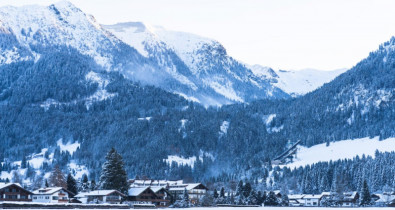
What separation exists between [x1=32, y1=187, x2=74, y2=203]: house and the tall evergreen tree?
11.5 meters

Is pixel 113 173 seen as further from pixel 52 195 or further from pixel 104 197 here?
pixel 52 195

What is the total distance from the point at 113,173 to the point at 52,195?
18610 mm

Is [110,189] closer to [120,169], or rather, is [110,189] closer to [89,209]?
[120,169]

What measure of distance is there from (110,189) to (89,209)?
30659 mm

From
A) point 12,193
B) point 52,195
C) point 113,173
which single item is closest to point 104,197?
point 113,173

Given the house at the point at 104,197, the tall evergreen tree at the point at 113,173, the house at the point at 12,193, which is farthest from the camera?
the tall evergreen tree at the point at 113,173

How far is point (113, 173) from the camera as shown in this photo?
193 meters

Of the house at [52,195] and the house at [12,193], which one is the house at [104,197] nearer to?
the house at [52,195]

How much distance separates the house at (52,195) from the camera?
188 meters

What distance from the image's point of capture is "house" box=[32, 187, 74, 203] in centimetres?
18788

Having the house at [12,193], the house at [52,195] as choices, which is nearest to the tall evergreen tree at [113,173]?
the house at [52,195]

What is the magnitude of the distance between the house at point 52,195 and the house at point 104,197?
22.7 ft

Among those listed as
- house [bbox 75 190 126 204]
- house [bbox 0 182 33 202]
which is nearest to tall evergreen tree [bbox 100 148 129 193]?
house [bbox 75 190 126 204]

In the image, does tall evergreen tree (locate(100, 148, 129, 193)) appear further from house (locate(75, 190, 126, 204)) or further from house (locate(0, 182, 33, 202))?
house (locate(0, 182, 33, 202))
